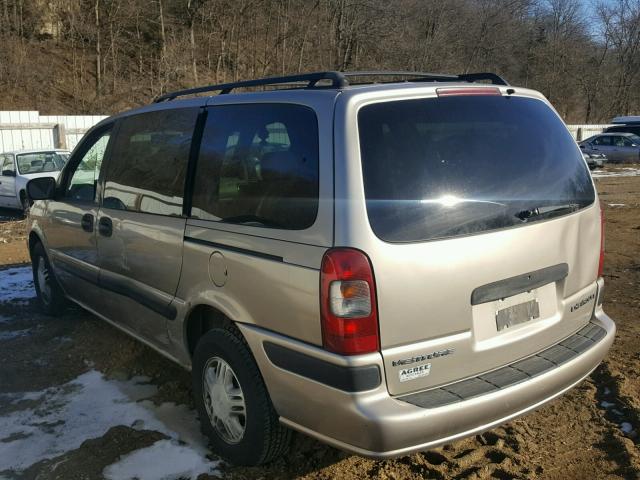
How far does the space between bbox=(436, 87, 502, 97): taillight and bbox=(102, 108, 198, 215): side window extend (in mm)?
1491

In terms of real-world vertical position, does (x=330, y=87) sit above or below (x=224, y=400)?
above

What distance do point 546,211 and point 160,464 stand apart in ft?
7.75

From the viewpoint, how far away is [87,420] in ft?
11.7

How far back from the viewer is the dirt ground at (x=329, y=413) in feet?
9.96

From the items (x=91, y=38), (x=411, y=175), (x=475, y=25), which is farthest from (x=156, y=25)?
(x=411, y=175)

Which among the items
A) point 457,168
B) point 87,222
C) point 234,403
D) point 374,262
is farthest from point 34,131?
point 374,262

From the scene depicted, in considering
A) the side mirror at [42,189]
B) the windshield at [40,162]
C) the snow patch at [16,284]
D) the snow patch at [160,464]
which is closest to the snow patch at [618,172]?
the windshield at [40,162]

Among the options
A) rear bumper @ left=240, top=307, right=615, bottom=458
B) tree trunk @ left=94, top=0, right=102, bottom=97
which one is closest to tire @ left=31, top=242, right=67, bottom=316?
rear bumper @ left=240, top=307, right=615, bottom=458

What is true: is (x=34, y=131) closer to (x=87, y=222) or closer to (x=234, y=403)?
(x=87, y=222)

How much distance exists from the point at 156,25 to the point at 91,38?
3.62 metres

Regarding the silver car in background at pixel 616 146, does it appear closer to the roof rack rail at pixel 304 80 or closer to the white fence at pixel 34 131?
the white fence at pixel 34 131

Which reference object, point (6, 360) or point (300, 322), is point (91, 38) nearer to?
point (6, 360)

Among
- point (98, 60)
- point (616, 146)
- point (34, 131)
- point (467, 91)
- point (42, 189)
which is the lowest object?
point (42, 189)

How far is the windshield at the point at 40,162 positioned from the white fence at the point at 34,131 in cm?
415
